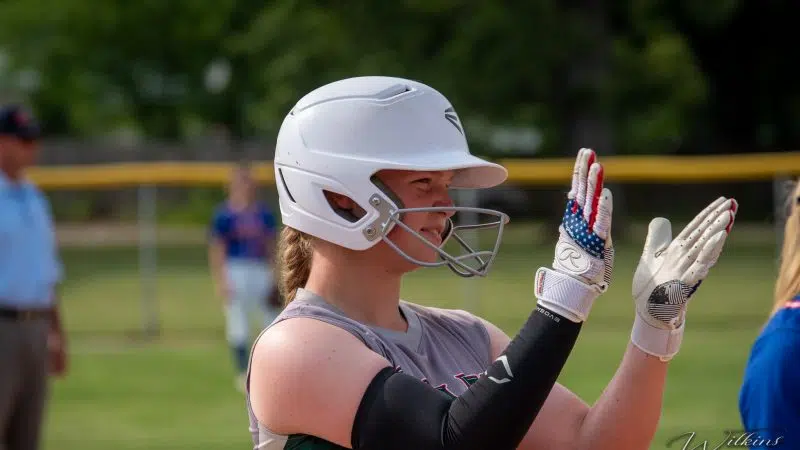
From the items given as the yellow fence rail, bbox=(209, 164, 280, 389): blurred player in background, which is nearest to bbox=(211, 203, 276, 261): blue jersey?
bbox=(209, 164, 280, 389): blurred player in background

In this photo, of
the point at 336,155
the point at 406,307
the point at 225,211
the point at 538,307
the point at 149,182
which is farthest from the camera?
the point at 149,182

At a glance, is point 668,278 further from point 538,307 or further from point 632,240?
point 632,240

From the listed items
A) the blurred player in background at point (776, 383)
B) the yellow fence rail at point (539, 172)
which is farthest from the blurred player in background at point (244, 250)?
the blurred player in background at point (776, 383)

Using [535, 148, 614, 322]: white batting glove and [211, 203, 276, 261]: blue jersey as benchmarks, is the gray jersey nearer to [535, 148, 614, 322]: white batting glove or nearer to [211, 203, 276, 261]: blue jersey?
[535, 148, 614, 322]: white batting glove

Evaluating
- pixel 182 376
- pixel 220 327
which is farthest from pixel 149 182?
pixel 182 376

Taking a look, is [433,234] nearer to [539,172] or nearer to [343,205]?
[343,205]

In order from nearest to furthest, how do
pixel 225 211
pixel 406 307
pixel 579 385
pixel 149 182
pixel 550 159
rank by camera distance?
pixel 406 307
pixel 579 385
pixel 225 211
pixel 149 182
pixel 550 159

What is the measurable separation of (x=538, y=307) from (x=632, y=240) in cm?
2288

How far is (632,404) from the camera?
264 centimetres

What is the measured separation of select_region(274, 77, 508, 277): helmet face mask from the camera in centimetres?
261

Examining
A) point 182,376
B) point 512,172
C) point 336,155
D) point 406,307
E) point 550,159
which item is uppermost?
point 336,155

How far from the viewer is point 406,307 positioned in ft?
9.40

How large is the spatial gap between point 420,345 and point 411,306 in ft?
0.58

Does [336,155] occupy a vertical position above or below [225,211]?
above
